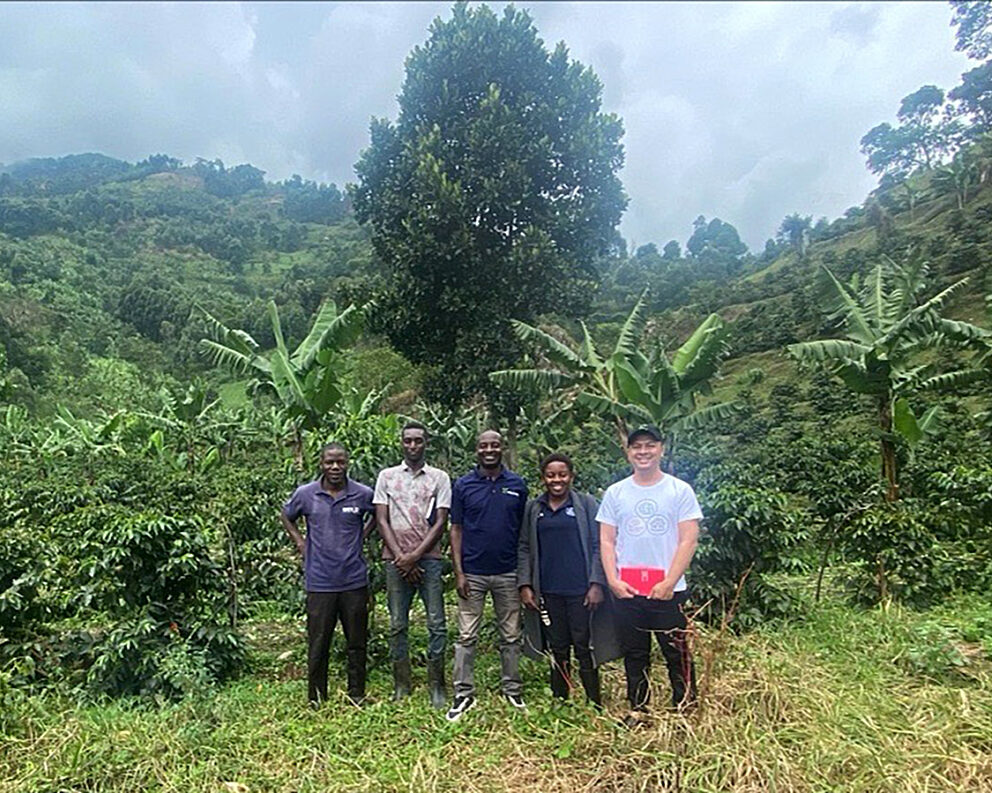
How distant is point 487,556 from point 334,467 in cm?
98

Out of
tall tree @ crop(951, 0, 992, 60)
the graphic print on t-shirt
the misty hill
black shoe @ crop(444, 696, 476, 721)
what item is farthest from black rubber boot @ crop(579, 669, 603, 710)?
tall tree @ crop(951, 0, 992, 60)

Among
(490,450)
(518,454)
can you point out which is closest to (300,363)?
(490,450)

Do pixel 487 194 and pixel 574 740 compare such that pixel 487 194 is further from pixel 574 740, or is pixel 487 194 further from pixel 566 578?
pixel 574 740

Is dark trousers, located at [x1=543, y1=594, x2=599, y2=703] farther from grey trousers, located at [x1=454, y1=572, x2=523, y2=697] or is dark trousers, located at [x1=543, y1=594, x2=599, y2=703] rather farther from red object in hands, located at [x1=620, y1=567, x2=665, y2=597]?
red object in hands, located at [x1=620, y1=567, x2=665, y2=597]

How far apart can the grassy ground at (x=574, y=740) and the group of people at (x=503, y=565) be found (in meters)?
0.18

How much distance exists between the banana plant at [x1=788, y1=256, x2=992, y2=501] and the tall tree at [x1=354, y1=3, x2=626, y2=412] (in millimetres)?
3963

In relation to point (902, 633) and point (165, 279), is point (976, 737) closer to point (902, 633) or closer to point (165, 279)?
point (902, 633)

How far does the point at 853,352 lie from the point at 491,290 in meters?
5.16

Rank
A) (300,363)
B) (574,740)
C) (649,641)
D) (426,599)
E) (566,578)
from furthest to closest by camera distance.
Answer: (300,363) < (426,599) < (566,578) < (649,641) < (574,740)

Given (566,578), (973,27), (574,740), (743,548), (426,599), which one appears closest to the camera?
(574,740)

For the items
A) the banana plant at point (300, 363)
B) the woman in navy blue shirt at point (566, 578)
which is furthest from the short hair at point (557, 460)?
the banana plant at point (300, 363)

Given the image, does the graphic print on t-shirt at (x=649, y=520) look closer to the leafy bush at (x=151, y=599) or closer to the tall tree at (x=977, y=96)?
the leafy bush at (x=151, y=599)

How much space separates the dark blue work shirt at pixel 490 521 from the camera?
3.96m

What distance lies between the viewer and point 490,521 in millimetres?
3967
